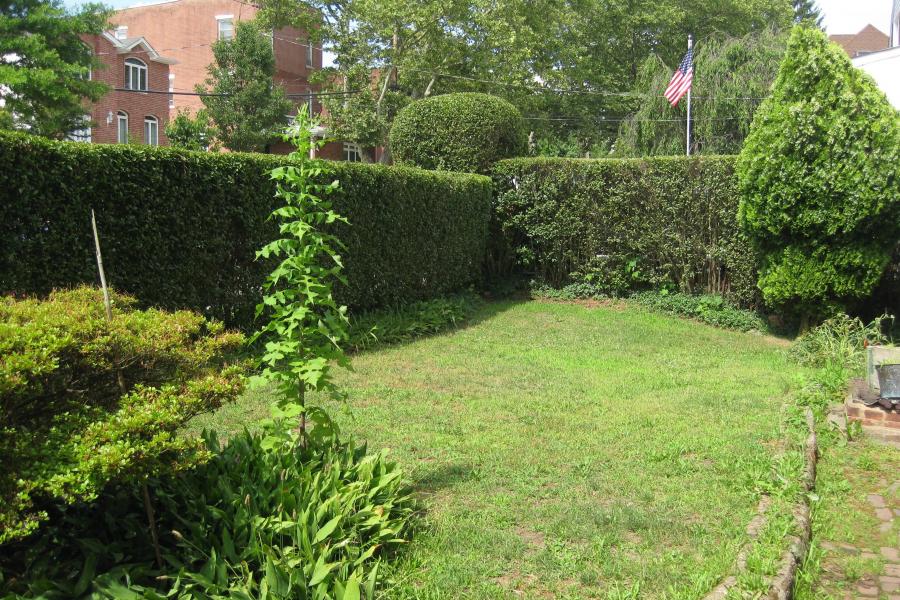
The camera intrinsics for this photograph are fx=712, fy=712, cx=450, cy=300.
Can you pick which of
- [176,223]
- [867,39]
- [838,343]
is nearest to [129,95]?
[176,223]

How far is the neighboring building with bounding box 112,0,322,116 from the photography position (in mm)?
38594

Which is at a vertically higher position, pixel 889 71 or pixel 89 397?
pixel 889 71

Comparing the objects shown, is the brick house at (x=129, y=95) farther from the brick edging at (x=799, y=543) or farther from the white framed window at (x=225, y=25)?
the brick edging at (x=799, y=543)

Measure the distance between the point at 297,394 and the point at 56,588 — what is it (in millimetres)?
1453

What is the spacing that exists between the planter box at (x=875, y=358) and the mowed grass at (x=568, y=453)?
798 mm

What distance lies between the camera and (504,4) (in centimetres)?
2741

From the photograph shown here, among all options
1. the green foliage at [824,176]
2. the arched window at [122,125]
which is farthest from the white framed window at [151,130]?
the green foliage at [824,176]

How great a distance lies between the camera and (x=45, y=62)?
69.1 feet

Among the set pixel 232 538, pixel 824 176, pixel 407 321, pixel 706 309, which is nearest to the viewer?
pixel 232 538

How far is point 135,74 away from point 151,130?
8.74 feet

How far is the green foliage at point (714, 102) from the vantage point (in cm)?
2291

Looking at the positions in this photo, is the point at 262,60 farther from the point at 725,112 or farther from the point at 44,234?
the point at 44,234

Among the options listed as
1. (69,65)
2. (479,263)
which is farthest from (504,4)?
(479,263)

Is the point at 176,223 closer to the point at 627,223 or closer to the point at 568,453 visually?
the point at 568,453
